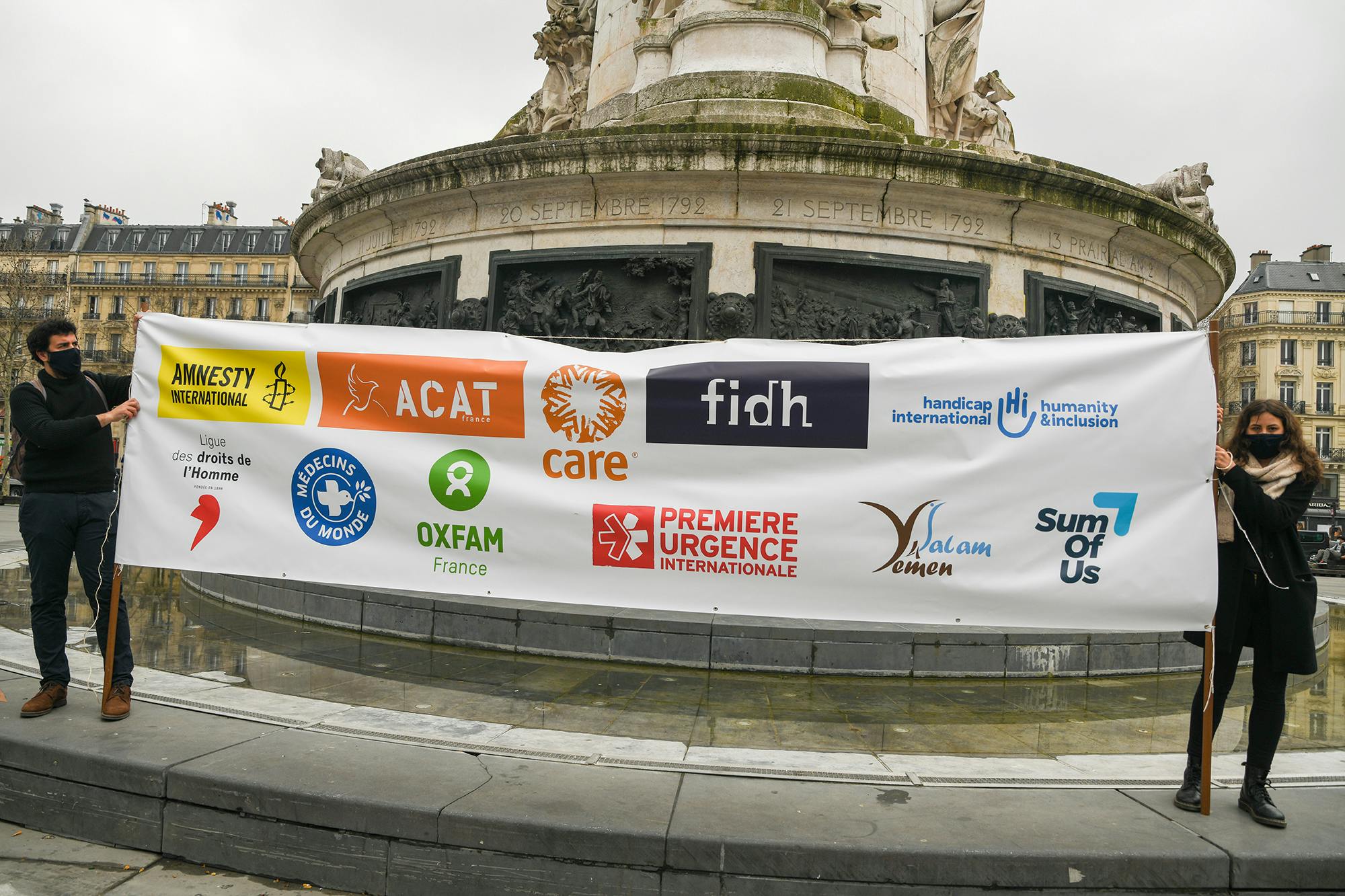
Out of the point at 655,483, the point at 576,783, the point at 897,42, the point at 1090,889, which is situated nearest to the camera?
the point at 1090,889

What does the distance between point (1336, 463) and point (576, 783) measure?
3273 inches

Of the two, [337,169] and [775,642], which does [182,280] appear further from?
[775,642]

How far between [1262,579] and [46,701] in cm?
609

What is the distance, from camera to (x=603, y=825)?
3697 millimetres

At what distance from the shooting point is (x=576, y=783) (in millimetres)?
4223

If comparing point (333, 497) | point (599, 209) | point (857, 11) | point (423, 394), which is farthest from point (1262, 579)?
point (857, 11)

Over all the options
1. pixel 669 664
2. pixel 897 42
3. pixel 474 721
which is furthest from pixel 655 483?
pixel 897 42

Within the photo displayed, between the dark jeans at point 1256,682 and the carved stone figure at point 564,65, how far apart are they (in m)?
12.3

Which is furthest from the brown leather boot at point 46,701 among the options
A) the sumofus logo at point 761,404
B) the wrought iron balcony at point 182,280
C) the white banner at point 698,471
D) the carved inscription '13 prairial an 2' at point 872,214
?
the wrought iron balcony at point 182,280

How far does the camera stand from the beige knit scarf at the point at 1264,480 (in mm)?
4266

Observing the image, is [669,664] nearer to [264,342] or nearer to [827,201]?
[264,342]

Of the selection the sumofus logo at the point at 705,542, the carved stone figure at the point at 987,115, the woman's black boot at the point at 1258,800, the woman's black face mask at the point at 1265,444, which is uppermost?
the carved stone figure at the point at 987,115

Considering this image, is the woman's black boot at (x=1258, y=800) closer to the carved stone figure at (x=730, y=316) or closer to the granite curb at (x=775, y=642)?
the granite curb at (x=775, y=642)

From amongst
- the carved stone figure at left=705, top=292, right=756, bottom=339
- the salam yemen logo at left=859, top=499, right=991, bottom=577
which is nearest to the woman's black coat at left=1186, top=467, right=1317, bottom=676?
the salam yemen logo at left=859, top=499, right=991, bottom=577
